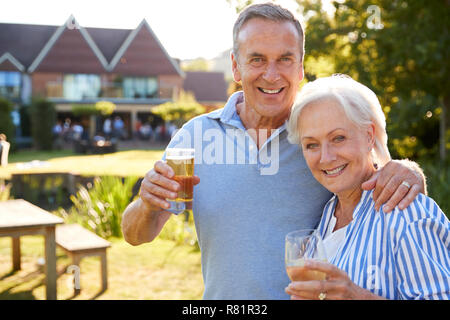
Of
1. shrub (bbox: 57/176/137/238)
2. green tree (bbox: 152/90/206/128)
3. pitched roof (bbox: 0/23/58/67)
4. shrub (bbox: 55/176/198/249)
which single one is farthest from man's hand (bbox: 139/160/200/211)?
pitched roof (bbox: 0/23/58/67)

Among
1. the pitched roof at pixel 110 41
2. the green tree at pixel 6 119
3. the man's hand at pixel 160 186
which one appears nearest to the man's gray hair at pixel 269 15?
the man's hand at pixel 160 186

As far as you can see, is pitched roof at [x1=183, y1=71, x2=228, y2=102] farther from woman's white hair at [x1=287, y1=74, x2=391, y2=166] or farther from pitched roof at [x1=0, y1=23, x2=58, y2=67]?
woman's white hair at [x1=287, y1=74, x2=391, y2=166]

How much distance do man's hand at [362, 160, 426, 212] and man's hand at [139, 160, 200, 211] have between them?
0.64 metres

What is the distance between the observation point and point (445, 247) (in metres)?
1.45

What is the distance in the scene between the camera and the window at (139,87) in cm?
3400

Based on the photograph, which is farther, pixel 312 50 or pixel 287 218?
pixel 312 50

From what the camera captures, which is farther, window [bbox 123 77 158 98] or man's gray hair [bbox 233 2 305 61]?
window [bbox 123 77 158 98]

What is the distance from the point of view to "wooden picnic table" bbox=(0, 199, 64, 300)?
469 cm

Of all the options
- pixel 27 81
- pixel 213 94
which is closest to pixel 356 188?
pixel 27 81

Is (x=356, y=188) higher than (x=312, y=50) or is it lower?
lower

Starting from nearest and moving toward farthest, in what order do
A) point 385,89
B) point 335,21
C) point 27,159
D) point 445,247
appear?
point 445,247 → point 385,89 → point 335,21 → point 27,159

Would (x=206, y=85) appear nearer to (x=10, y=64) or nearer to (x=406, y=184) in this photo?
(x=10, y=64)

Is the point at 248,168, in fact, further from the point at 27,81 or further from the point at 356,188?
the point at 27,81

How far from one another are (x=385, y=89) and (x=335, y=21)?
208 cm
